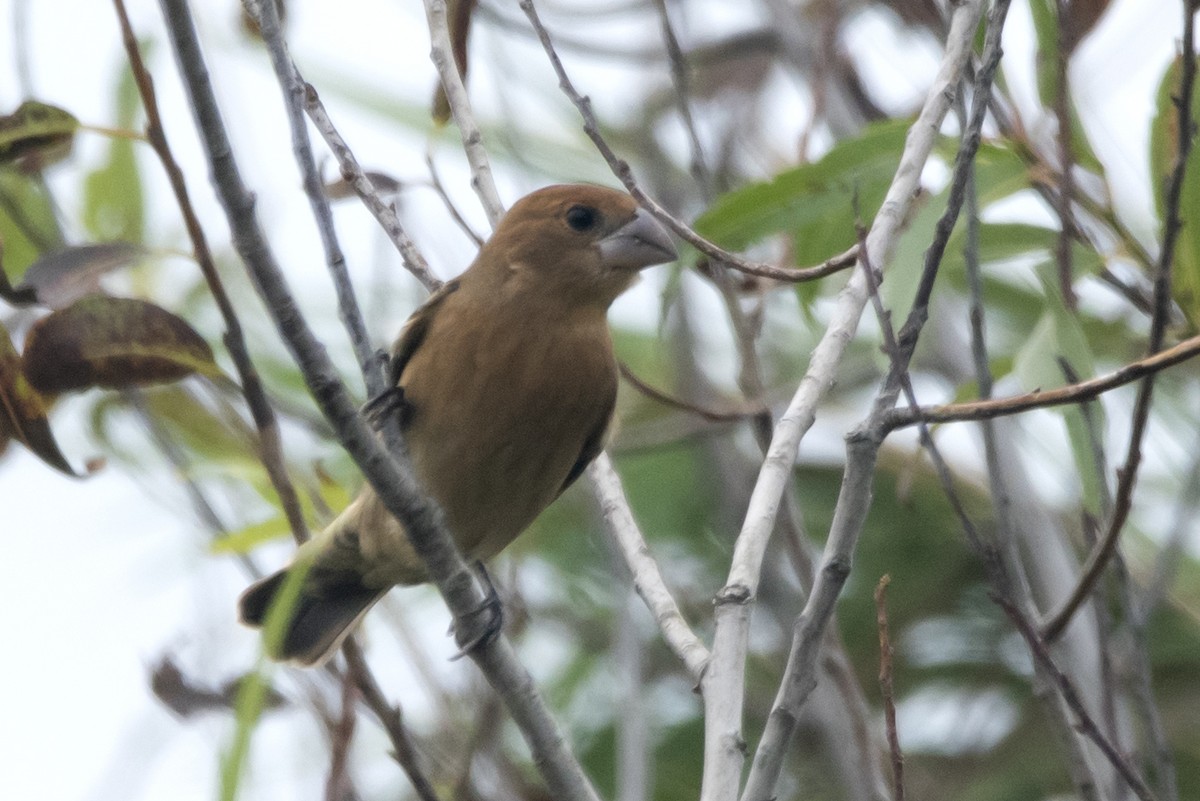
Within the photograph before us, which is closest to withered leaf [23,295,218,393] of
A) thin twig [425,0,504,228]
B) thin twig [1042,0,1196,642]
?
thin twig [425,0,504,228]

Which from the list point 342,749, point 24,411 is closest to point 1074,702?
point 342,749

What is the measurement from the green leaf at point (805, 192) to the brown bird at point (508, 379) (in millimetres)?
591

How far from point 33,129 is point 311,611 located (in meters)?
1.99

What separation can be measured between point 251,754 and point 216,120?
1.05 metres

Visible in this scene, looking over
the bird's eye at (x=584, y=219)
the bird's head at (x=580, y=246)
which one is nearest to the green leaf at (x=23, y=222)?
the bird's head at (x=580, y=246)

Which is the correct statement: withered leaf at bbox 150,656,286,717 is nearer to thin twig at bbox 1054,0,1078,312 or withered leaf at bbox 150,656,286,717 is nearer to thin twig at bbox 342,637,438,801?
thin twig at bbox 342,637,438,801

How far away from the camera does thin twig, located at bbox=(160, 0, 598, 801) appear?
2240 millimetres

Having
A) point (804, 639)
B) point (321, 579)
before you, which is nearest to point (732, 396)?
point (321, 579)

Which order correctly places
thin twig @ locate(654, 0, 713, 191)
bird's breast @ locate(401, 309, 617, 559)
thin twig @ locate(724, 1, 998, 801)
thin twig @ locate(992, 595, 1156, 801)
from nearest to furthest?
thin twig @ locate(724, 1, 998, 801), thin twig @ locate(992, 595, 1156, 801), thin twig @ locate(654, 0, 713, 191), bird's breast @ locate(401, 309, 617, 559)

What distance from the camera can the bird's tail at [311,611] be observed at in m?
4.63

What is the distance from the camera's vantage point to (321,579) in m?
4.83

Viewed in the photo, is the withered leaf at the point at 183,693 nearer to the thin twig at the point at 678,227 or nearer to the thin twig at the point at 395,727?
the thin twig at the point at 395,727

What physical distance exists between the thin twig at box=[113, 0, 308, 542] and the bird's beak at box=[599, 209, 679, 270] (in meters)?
1.67

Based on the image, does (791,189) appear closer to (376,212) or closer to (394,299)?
(376,212)
